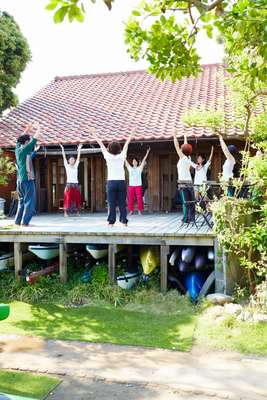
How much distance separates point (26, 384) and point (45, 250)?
13.3ft

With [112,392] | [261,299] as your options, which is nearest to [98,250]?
[261,299]

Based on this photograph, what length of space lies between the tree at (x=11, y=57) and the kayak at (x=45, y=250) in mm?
9320

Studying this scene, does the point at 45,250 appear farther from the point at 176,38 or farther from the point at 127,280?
the point at 176,38

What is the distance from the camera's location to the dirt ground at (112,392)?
14.0ft

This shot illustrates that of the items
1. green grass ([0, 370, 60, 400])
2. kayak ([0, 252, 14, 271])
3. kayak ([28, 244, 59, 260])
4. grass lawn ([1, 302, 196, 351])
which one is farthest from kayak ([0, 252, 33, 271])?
green grass ([0, 370, 60, 400])

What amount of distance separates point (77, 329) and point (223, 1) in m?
4.57

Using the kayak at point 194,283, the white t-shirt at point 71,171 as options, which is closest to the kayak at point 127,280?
the kayak at point 194,283

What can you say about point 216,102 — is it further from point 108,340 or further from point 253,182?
point 108,340

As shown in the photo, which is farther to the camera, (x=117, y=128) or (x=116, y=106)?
(x=116, y=106)

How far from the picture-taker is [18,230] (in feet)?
28.4

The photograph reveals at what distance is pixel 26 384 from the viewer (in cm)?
457

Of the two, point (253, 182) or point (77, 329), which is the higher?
point (253, 182)

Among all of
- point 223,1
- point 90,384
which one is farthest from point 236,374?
point 223,1

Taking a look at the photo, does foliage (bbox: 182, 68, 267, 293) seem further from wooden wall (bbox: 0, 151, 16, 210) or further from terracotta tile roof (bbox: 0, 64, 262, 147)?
wooden wall (bbox: 0, 151, 16, 210)
